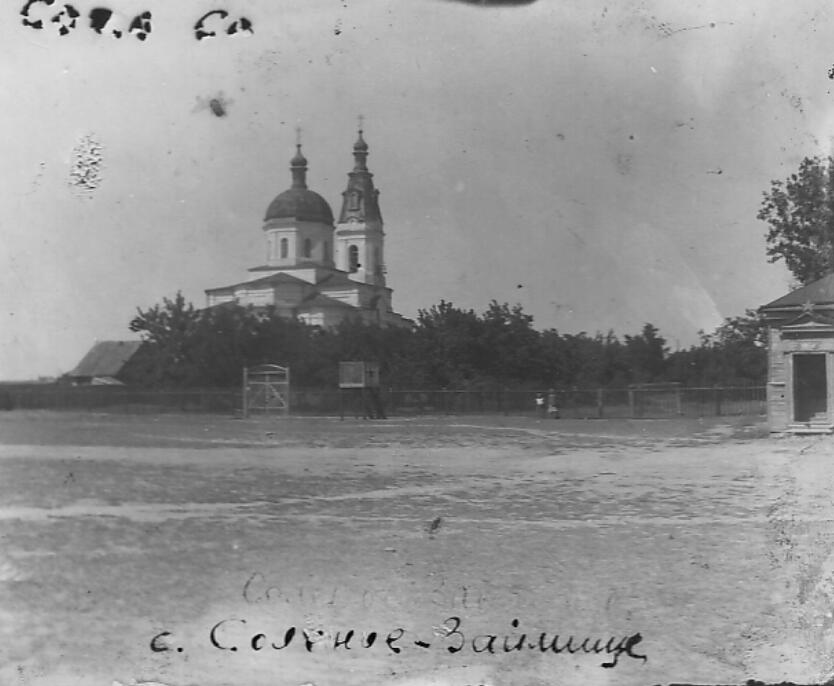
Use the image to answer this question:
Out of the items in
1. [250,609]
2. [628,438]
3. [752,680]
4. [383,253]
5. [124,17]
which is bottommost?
[752,680]

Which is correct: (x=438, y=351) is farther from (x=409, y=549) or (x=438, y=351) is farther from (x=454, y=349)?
(x=409, y=549)

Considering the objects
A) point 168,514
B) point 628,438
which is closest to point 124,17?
point 168,514

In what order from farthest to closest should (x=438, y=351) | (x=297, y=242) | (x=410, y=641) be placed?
(x=438, y=351)
(x=297, y=242)
(x=410, y=641)

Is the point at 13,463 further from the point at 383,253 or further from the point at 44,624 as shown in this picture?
Answer: the point at 383,253

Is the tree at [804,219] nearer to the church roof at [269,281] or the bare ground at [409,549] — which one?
the bare ground at [409,549]

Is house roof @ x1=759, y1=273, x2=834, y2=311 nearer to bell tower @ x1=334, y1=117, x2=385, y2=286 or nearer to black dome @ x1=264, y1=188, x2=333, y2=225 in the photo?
bell tower @ x1=334, y1=117, x2=385, y2=286

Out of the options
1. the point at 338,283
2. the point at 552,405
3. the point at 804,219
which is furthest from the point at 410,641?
the point at 804,219

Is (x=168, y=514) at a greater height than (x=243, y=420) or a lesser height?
lesser
